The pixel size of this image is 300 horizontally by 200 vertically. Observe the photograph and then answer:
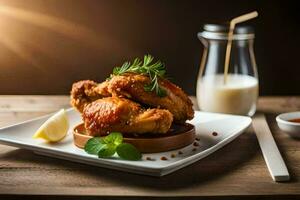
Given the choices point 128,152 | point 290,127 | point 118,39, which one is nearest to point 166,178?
point 128,152

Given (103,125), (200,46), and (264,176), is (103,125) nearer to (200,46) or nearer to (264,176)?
(264,176)

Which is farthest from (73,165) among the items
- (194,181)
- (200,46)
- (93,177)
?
(200,46)

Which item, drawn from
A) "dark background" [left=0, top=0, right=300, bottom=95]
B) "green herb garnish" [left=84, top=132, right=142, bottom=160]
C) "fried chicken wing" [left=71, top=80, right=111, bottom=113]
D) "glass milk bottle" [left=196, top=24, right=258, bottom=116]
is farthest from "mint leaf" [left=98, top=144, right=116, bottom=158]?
"dark background" [left=0, top=0, right=300, bottom=95]

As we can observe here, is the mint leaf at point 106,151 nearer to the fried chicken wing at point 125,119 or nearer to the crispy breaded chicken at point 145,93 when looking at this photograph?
the fried chicken wing at point 125,119

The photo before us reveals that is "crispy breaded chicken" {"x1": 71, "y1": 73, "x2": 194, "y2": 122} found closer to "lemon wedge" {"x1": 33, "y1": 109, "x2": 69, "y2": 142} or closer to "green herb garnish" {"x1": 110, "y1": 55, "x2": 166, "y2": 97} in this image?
"green herb garnish" {"x1": 110, "y1": 55, "x2": 166, "y2": 97}

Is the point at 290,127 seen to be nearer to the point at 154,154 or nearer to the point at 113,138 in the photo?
the point at 154,154

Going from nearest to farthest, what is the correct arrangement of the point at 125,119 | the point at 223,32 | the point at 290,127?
the point at 125,119 → the point at 290,127 → the point at 223,32
